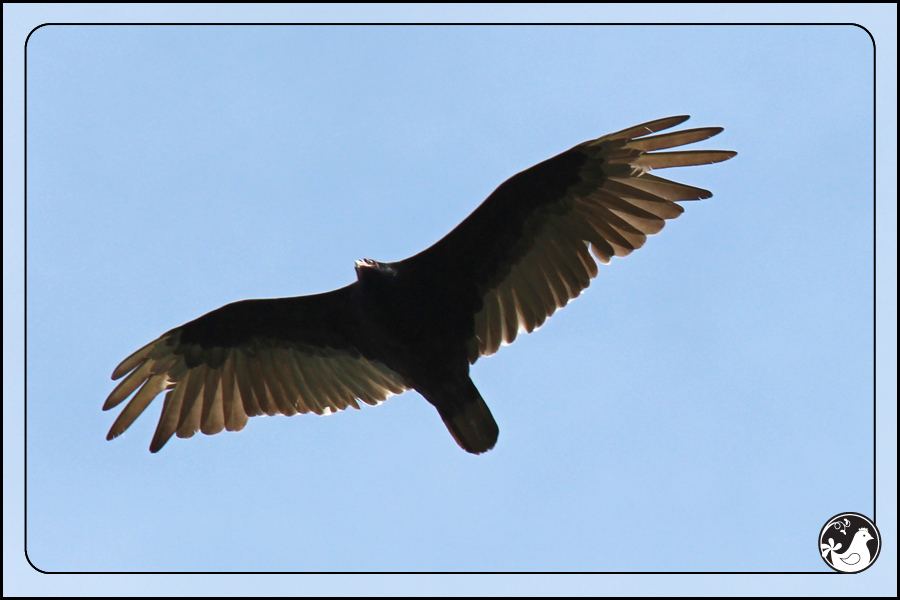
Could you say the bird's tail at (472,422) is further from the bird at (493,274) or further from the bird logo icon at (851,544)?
the bird logo icon at (851,544)

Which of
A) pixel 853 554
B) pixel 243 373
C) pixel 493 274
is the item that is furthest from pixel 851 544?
pixel 243 373

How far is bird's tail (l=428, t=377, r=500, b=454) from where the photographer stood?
7348 mm

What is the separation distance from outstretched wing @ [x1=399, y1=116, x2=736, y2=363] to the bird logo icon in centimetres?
246

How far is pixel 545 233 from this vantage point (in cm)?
752

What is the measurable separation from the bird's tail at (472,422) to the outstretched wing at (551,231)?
0.33 m

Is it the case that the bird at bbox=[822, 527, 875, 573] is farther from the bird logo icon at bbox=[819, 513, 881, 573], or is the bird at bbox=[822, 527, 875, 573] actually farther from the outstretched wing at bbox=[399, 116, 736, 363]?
the outstretched wing at bbox=[399, 116, 736, 363]

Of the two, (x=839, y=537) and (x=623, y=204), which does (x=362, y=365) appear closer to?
(x=623, y=204)

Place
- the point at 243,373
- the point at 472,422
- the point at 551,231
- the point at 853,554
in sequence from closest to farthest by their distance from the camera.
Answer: the point at 853,554 < the point at 472,422 < the point at 551,231 < the point at 243,373

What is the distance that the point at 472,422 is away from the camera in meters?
7.36

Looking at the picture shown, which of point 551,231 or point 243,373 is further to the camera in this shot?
point 243,373

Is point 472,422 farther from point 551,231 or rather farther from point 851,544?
point 851,544

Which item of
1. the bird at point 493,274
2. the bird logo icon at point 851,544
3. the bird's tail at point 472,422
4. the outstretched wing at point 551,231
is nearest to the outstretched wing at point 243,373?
the bird at point 493,274

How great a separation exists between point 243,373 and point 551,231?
9.94 ft

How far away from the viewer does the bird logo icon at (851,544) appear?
658cm
